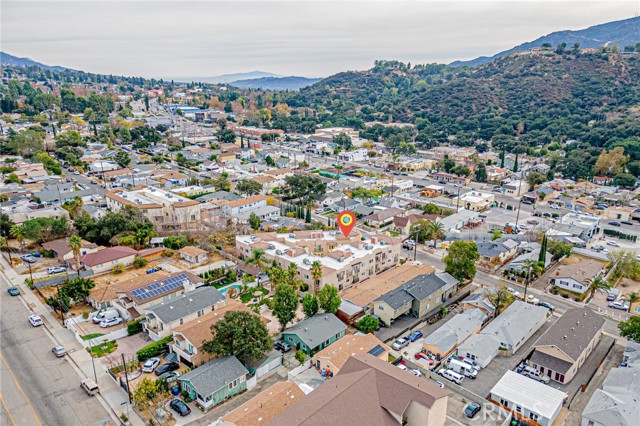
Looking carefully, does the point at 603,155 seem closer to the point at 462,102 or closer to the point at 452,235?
the point at 452,235

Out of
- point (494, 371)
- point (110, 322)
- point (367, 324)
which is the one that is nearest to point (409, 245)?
point (367, 324)

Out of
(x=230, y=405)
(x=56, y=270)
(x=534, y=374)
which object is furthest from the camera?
(x=56, y=270)

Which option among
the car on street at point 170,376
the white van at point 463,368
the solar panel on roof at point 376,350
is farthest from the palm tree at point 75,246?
the white van at point 463,368

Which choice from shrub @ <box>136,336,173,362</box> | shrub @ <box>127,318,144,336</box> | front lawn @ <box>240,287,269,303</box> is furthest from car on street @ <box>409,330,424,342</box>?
shrub @ <box>127,318,144,336</box>

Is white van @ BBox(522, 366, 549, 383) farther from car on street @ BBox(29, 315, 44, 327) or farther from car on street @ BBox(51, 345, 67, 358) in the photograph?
car on street @ BBox(29, 315, 44, 327)

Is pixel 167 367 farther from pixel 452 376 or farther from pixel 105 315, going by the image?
pixel 452 376

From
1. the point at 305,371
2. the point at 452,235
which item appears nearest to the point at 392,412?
the point at 305,371
